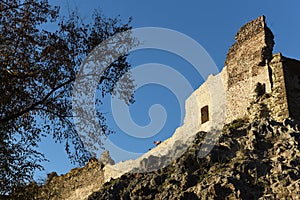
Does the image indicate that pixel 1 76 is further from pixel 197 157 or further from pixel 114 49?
pixel 197 157

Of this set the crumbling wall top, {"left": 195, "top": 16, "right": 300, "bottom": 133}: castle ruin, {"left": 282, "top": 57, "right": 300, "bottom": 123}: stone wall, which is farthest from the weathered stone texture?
{"left": 282, "top": 57, "right": 300, "bottom": 123}: stone wall

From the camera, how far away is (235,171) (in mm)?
15758

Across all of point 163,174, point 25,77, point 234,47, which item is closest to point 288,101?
point 234,47

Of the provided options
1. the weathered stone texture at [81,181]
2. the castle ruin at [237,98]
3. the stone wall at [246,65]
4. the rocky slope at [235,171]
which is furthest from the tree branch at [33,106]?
the weathered stone texture at [81,181]

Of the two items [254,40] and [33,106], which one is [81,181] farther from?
[33,106]

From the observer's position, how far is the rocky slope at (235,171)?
14.7 meters

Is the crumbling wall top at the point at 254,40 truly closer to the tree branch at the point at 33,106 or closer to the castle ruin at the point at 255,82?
the castle ruin at the point at 255,82

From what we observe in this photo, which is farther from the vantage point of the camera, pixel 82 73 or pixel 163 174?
pixel 163 174

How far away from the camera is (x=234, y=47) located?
22922mm

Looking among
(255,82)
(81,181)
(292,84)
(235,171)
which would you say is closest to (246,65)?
(255,82)

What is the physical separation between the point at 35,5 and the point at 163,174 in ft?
30.8

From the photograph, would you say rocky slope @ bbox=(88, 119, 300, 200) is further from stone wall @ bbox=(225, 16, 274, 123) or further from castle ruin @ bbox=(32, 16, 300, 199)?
stone wall @ bbox=(225, 16, 274, 123)

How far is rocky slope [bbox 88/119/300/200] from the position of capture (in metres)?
14.7

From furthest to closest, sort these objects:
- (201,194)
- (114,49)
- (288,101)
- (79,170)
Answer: (79,170)
(288,101)
(201,194)
(114,49)
